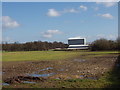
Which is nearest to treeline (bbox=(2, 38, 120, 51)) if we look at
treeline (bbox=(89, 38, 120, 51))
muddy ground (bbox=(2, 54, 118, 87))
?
treeline (bbox=(89, 38, 120, 51))

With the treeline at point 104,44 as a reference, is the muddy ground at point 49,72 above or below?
below

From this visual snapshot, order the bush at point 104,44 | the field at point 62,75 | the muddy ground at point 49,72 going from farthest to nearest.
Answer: the bush at point 104,44 < the muddy ground at point 49,72 < the field at point 62,75

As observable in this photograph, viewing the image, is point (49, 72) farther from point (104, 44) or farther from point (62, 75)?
point (104, 44)

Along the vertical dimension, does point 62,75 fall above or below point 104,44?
below

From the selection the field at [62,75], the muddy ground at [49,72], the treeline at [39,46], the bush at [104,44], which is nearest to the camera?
the field at [62,75]

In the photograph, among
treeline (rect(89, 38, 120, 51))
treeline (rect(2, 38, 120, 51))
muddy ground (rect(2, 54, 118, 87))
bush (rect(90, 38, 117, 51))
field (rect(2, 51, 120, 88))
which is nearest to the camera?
field (rect(2, 51, 120, 88))

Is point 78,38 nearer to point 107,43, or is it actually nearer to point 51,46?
point 51,46

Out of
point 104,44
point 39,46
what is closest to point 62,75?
point 104,44

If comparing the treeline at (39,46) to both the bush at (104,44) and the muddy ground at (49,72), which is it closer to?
the bush at (104,44)

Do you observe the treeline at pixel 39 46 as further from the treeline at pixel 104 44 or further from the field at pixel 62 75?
the field at pixel 62 75

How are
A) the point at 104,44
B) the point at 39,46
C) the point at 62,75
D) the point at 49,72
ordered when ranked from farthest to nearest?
the point at 39,46 → the point at 104,44 → the point at 49,72 → the point at 62,75

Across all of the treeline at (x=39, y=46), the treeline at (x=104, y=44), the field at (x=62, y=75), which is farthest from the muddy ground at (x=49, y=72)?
the treeline at (x=39, y=46)

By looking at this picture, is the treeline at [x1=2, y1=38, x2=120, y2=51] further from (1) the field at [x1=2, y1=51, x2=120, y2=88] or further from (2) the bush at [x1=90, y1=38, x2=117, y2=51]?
(1) the field at [x1=2, y1=51, x2=120, y2=88]

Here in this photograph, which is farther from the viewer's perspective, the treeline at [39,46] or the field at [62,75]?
the treeline at [39,46]
